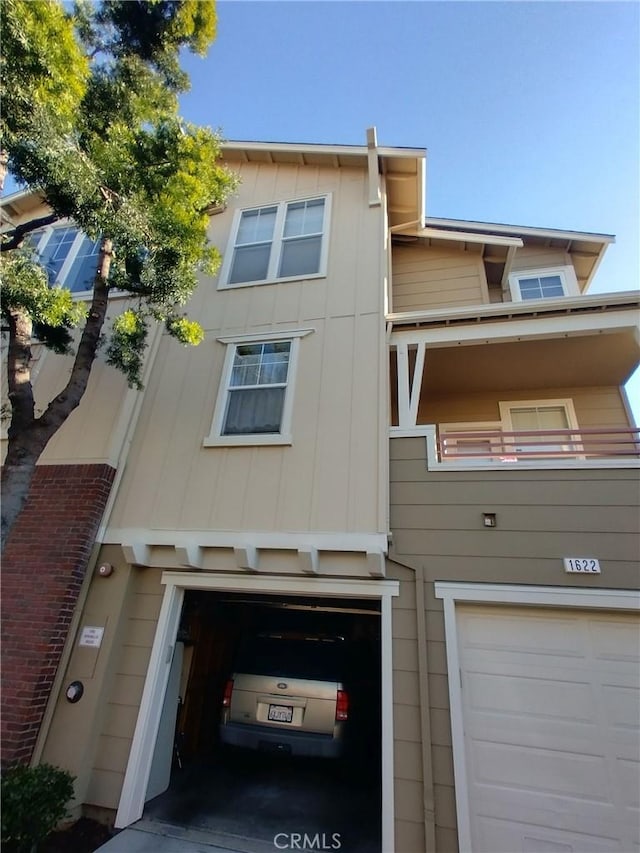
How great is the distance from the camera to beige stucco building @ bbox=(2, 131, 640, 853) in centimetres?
363

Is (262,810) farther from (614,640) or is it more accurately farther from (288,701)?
(614,640)

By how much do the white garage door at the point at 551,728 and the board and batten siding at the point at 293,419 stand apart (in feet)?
5.60

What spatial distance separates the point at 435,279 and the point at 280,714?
7710mm

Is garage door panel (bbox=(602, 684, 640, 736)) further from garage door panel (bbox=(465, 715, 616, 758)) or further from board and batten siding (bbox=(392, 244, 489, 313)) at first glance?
board and batten siding (bbox=(392, 244, 489, 313))

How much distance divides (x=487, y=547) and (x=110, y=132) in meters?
6.43

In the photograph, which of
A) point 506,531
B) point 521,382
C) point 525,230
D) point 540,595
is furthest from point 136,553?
point 525,230

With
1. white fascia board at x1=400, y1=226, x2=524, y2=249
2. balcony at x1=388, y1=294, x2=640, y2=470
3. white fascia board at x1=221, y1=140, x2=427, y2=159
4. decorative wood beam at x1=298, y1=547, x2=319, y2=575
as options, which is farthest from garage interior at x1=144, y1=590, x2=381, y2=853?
white fascia board at x1=221, y1=140, x2=427, y2=159

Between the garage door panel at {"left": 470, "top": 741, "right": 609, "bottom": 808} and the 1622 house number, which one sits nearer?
the garage door panel at {"left": 470, "top": 741, "right": 609, "bottom": 808}

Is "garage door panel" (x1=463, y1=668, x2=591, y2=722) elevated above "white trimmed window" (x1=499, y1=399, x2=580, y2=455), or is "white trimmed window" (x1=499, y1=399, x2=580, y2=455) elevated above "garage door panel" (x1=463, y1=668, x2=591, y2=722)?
"white trimmed window" (x1=499, y1=399, x2=580, y2=455)

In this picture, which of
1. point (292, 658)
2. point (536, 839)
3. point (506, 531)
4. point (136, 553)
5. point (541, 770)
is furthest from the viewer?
point (292, 658)

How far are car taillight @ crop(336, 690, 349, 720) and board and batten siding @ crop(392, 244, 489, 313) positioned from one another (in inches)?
254

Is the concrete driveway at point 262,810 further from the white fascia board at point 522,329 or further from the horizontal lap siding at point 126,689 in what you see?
the white fascia board at point 522,329

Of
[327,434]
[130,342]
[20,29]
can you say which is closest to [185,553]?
[327,434]

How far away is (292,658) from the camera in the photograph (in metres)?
5.09
